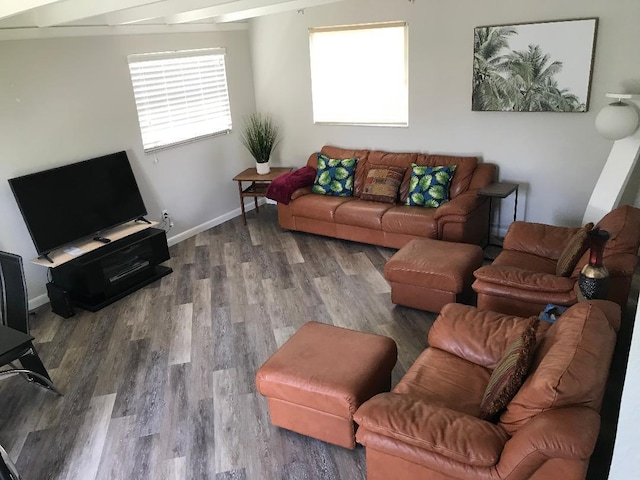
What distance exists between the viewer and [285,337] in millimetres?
3771

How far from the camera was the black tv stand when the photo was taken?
425cm

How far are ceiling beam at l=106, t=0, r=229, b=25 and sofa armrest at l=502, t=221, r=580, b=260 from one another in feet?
8.79

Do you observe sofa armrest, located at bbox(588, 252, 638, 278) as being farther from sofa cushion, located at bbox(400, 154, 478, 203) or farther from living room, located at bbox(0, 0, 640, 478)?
sofa cushion, located at bbox(400, 154, 478, 203)

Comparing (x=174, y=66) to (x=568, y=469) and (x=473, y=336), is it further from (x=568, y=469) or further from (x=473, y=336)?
(x=568, y=469)

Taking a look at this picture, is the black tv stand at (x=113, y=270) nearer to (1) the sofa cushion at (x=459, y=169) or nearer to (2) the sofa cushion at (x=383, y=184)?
(2) the sofa cushion at (x=383, y=184)

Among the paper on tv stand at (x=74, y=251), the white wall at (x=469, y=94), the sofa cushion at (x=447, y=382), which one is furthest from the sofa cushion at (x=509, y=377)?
the paper on tv stand at (x=74, y=251)

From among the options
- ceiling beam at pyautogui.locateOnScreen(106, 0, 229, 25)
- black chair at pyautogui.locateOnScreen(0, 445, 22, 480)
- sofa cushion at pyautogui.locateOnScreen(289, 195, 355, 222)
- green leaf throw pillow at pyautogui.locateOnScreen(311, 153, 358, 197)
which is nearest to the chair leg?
black chair at pyautogui.locateOnScreen(0, 445, 22, 480)

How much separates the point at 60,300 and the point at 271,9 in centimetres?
321

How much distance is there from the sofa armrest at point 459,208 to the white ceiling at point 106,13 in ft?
6.62

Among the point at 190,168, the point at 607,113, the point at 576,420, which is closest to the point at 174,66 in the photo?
the point at 190,168

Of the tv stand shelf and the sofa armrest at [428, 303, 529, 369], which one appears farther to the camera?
the tv stand shelf

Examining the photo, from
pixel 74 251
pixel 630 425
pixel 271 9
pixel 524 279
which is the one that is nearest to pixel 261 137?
pixel 271 9

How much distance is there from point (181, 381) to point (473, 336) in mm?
1897

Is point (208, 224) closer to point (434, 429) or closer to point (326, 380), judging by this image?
point (326, 380)
